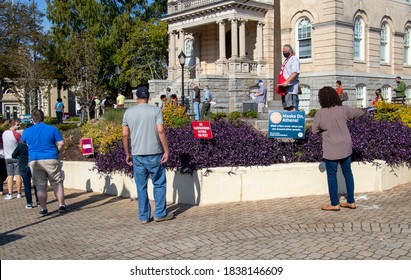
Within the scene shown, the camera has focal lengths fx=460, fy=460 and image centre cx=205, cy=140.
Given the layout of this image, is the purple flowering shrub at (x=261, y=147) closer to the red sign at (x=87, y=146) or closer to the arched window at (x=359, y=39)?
the red sign at (x=87, y=146)

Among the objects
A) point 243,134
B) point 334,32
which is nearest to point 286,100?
point 243,134

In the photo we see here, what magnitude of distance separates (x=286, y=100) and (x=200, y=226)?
426 cm

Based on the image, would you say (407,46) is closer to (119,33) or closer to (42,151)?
(119,33)

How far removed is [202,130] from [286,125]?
1645 mm

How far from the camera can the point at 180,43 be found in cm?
3234

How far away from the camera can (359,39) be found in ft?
92.2

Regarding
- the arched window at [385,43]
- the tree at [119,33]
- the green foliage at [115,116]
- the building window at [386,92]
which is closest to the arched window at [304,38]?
the arched window at [385,43]

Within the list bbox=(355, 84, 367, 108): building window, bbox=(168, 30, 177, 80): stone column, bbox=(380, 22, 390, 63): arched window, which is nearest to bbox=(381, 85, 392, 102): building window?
bbox=(380, 22, 390, 63): arched window

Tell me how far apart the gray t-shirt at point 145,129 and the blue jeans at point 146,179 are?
13 cm

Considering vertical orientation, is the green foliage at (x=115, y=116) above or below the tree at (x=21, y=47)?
below

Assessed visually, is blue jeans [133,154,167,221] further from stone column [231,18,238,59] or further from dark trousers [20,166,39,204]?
stone column [231,18,238,59]

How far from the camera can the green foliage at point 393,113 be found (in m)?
10.8
